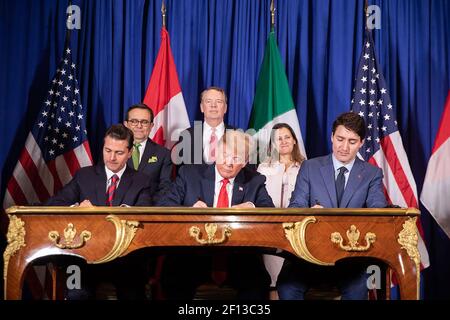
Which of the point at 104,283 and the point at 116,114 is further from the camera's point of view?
the point at 116,114

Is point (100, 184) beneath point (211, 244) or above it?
above

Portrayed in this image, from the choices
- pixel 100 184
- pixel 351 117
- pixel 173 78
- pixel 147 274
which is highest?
pixel 173 78

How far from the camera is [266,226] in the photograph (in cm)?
370

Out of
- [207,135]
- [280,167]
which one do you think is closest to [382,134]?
[280,167]

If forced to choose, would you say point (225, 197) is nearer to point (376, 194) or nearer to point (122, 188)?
point (122, 188)

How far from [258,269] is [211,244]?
0.87m

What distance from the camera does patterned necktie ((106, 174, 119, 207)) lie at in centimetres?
444

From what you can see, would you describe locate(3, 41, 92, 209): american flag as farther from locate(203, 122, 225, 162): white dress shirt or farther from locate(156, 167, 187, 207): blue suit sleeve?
locate(156, 167, 187, 207): blue suit sleeve

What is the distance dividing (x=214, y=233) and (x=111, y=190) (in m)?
1.08

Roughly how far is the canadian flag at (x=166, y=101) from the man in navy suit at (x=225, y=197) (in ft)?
5.62

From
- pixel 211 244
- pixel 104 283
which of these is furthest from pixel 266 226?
pixel 104 283
